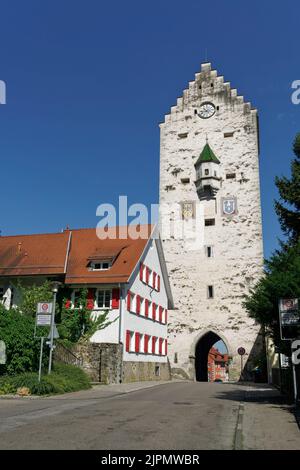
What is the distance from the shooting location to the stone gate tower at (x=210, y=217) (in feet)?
→ 131

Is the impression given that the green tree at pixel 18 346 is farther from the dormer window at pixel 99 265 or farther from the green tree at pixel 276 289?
the dormer window at pixel 99 265

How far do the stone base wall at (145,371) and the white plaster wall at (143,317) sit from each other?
1.07 feet

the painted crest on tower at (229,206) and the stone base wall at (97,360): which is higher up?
the painted crest on tower at (229,206)

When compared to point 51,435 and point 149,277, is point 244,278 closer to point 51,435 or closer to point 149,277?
point 149,277

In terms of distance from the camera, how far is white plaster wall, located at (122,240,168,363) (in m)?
28.4

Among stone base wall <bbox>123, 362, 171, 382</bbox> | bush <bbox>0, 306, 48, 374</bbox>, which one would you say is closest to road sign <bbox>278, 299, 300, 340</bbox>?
bush <bbox>0, 306, 48, 374</bbox>

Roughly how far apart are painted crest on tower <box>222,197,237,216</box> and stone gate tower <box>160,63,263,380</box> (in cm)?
9

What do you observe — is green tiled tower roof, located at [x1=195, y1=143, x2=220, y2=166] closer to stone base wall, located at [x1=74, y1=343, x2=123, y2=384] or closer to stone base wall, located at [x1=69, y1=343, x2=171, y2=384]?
stone base wall, located at [x1=69, y1=343, x2=171, y2=384]

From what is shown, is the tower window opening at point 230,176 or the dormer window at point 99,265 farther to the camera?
the tower window opening at point 230,176

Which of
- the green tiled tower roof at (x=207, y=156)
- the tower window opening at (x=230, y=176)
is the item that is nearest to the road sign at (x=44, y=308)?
the green tiled tower roof at (x=207, y=156)

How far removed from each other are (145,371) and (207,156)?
20.7m

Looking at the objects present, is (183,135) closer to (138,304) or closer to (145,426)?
(138,304)

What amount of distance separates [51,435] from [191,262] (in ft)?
111

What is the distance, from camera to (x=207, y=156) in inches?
1694
